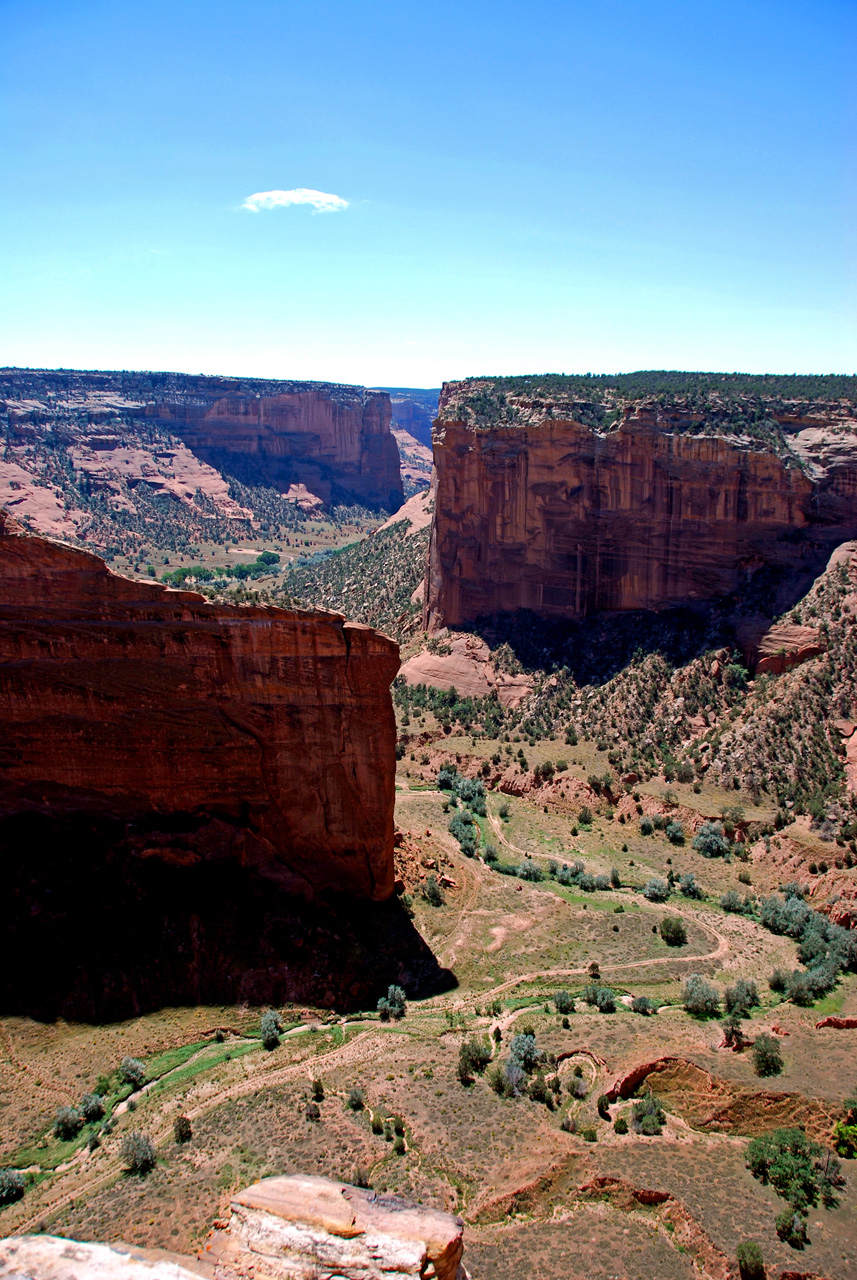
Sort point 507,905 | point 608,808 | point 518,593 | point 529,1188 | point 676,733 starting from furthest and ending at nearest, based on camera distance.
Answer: point 518,593 → point 676,733 → point 608,808 → point 507,905 → point 529,1188

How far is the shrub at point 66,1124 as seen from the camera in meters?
18.5

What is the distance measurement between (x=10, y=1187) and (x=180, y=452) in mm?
123147

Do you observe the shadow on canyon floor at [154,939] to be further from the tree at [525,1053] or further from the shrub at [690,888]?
the shrub at [690,888]

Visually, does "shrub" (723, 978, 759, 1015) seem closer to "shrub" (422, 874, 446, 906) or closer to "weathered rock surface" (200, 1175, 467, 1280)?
"shrub" (422, 874, 446, 906)

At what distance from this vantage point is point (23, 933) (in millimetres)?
22703

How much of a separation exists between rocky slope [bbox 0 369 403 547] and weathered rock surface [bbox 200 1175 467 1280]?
310 ft

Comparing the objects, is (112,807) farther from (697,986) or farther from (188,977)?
(697,986)

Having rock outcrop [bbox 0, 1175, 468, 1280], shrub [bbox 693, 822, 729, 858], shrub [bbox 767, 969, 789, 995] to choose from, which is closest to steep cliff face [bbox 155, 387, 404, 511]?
shrub [bbox 693, 822, 729, 858]

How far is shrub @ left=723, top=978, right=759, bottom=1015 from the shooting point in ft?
82.8

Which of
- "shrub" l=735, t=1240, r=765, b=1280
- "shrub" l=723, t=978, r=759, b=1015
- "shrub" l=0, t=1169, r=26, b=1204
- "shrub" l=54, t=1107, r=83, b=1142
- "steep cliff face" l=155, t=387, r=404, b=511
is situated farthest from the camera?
"steep cliff face" l=155, t=387, r=404, b=511

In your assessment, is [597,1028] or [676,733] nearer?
[597,1028]

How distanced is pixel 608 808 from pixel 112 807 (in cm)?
2486

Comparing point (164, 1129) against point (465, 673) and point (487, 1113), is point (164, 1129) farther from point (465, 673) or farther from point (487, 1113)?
point (465, 673)

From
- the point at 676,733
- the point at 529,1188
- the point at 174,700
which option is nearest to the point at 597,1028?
the point at 529,1188
